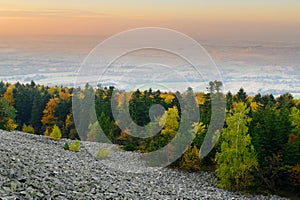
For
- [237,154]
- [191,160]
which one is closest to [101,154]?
[191,160]

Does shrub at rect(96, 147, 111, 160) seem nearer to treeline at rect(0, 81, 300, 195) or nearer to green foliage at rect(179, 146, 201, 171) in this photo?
treeline at rect(0, 81, 300, 195)

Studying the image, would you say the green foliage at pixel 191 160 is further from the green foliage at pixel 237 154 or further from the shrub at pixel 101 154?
the shrub at pixel 101 154

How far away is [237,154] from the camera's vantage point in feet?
146

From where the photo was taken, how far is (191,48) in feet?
124

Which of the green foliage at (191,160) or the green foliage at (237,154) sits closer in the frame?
the green foliage at (237,154)

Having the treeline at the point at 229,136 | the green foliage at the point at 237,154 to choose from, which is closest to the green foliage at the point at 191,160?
the treeline at the point at 229,136

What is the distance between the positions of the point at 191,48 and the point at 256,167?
17089 mm

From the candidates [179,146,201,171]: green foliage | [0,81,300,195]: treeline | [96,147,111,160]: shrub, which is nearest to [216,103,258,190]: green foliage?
[0,81,300,195]: treeline

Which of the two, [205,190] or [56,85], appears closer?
[205,190]

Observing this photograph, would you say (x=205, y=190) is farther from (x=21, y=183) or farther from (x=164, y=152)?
(x=21, y=183)

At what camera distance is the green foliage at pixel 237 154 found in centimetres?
4434

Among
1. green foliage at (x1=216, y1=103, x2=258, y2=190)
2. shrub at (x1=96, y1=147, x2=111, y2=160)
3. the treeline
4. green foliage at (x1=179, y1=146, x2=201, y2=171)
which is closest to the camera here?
green foliage at (x1=216, y1=103, x2=258, y2=190)

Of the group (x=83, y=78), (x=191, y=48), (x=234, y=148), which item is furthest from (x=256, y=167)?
(x=83, y=78)

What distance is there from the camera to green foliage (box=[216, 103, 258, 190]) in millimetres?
44344
